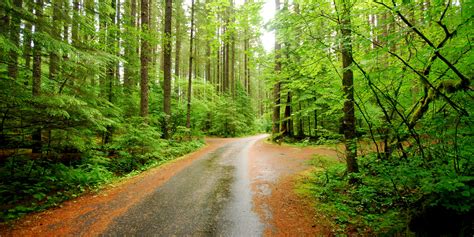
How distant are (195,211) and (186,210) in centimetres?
20

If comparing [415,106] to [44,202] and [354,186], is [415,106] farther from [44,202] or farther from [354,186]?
[44,202]

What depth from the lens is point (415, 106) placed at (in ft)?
15.4

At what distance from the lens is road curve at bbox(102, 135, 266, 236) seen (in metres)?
3.65

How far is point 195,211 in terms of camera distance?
4332mm

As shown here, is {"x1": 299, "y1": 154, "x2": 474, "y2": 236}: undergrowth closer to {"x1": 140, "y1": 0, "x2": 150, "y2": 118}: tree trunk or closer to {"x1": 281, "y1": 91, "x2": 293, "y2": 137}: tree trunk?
{"x1": 140, "y1": 0, "x2": 150, "y2": 118}: tree trunk

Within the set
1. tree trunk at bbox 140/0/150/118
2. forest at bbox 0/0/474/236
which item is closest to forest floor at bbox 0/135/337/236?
forest at bbox 0/0/474/236

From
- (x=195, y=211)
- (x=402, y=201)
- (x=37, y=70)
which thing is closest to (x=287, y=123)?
(x=402, y=201)

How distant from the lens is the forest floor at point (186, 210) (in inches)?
144

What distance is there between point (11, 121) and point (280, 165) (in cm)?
821

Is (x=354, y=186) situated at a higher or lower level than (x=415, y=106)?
lower

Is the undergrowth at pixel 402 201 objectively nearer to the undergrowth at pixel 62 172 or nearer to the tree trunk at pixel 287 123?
the undergrowth at pixel 62 172

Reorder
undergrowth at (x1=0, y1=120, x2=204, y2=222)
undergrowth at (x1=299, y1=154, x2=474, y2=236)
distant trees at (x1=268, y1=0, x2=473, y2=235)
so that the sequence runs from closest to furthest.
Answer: undergrowth at (x1=299, y1=154, x2=474, y2=236) → distant trees at (x1=268, y1=0, x2=473, y2=235) → undergrowth at (x1=0, y1=120, x2=204, y2=222)

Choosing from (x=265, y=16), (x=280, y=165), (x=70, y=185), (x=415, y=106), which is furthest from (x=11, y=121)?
(x=415, y=106)

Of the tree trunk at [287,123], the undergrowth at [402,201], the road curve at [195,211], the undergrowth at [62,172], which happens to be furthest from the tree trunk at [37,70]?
the tree trunk at [287,123]
